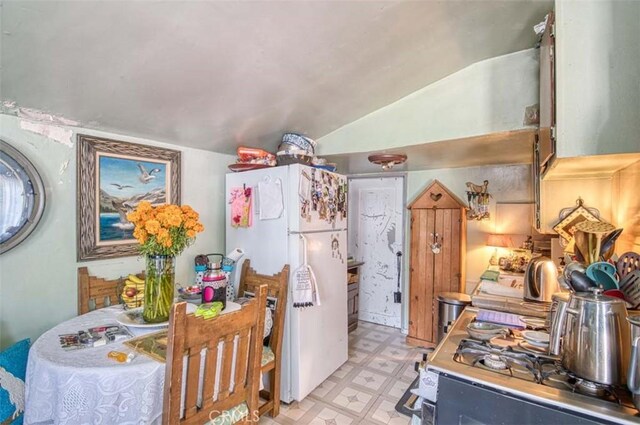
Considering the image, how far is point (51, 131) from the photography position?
164 centimetres

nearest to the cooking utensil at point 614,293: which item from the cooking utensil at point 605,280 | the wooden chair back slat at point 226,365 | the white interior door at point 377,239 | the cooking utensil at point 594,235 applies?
the cooking utensil at point 605,280

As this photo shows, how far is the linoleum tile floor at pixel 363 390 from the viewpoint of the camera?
2.05 metres

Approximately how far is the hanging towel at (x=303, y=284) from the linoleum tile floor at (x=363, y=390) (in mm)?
763

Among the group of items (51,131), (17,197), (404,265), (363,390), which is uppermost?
(51,131)

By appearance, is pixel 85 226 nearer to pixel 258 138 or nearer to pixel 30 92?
pixel 30 92

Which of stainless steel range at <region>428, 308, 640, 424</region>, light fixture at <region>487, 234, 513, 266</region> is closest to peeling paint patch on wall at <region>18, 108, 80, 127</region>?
stainless steel range at <region>428, 308, 640, 424</region>

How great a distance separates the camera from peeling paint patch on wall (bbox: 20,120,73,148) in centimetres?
157

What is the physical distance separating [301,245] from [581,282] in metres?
1.50

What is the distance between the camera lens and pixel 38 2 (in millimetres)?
1055

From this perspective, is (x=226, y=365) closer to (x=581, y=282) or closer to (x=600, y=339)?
(x=600, y=339)

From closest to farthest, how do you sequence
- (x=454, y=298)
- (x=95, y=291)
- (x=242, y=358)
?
1. (x=242, y=358)
2. (x=95, y=291)
3. (x=454, y=298)

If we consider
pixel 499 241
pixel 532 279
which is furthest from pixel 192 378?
pixel 499 241

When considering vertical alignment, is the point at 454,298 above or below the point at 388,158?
below

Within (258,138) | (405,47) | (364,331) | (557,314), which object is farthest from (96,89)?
(364,331)
